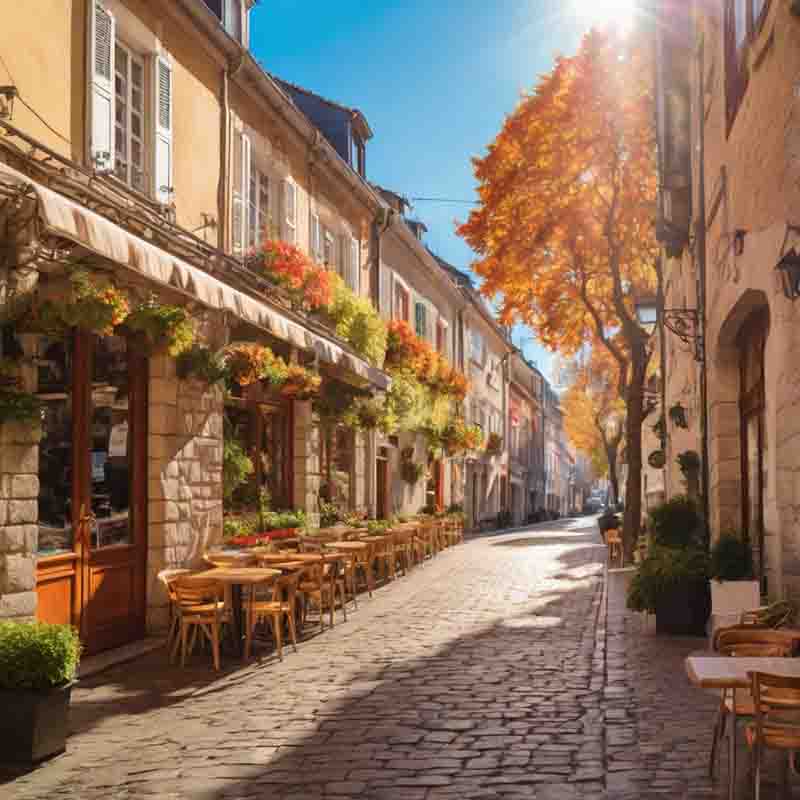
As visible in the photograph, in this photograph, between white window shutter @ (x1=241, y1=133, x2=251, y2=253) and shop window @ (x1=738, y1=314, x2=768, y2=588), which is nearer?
shop window @ (x1=738, y1=314, x2=768, y2=588)

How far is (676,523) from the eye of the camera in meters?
→ 14.0

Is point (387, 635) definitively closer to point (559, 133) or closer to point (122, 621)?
point (122, 621)

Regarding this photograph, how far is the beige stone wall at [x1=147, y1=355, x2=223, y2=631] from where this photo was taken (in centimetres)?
1094

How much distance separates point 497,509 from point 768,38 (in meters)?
Answer: 37.8

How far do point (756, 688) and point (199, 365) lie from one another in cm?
755

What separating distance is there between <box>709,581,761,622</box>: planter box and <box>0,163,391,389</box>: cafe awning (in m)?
5.00

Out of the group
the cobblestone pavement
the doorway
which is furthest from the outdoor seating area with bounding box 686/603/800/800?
the doorway

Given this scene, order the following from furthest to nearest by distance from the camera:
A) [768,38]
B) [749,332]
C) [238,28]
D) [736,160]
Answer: [238,28], [749,332], [736,160], [768,38]

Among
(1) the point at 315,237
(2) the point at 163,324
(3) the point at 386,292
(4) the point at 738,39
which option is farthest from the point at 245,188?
(3) the point at 386,292

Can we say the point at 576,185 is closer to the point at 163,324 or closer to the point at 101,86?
the point at 101,86

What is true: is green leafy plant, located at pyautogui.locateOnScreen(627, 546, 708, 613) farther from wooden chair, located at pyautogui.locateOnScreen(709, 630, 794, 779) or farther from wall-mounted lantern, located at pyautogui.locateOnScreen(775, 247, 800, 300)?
wooden chair, located at pyautogui.locateOnScreen(709, 630, 794, 779)

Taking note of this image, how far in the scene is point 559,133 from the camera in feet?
69.4

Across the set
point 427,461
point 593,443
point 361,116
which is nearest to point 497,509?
A: point 593,443

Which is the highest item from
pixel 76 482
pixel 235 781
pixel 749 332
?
pixel 749 332
